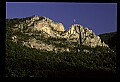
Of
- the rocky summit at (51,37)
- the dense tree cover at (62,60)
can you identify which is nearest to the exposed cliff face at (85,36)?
the rocky summit at (51,37)

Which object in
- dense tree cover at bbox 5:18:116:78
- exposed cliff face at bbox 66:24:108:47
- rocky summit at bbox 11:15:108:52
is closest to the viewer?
dense tree cover at bbox 5:18:116:78

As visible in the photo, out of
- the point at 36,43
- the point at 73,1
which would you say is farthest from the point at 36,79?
the point at 36,43

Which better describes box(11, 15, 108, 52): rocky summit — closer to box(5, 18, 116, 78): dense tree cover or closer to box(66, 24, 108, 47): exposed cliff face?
box(66, 24, 108, 47): exposed cliff face

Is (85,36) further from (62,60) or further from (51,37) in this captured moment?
(51,37)

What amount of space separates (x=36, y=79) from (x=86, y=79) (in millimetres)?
395

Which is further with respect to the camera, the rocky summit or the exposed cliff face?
the rocky summit

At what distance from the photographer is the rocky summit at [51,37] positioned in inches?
399

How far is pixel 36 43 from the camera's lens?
10781 millimetres

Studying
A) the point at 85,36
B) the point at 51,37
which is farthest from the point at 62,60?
the point at 51,37

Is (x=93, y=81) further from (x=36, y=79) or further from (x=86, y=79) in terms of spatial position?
(x=36, y=79)

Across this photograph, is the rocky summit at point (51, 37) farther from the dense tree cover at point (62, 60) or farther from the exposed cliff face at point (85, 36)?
the dense tree cover at point (62, 60)

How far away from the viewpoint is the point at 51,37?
12273 mm

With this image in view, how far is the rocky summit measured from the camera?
10.1 m

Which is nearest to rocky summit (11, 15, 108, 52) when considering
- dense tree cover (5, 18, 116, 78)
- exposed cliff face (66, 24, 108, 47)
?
exposed cliff face (66, 24, 108, 47)
